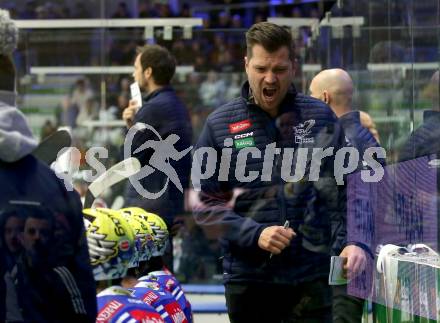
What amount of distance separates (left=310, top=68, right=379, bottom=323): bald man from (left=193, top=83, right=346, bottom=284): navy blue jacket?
0.54 m

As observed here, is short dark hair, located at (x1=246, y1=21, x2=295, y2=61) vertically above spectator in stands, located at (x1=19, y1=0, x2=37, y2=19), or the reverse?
spectator in stands, located at (x1=19, y1=0, x2=37, y2=19)

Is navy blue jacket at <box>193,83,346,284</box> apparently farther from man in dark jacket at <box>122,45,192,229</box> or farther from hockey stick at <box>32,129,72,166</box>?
man in dark jacket at <box>122,45,192,229</box>

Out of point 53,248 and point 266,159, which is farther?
point 266,159

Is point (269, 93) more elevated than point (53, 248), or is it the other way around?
point (269, 93)

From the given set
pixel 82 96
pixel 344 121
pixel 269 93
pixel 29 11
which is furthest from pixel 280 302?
pixel 29 11

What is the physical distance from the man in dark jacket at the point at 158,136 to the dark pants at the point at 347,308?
1.36 meters

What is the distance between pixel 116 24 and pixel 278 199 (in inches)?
221

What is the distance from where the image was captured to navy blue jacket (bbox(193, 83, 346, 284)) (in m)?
5.95

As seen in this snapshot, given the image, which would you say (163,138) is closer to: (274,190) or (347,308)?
(347,308)

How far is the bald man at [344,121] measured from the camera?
272 inches

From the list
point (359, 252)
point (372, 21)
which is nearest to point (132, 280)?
point (359, 252)

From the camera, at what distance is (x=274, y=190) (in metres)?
5.98

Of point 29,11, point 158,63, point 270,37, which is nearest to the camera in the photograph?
point 270,37

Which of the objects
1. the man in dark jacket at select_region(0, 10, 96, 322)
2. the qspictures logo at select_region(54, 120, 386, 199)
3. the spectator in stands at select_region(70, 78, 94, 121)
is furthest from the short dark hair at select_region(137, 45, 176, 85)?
the man in dark jacket at select_region(0, 10, 96, 322)
